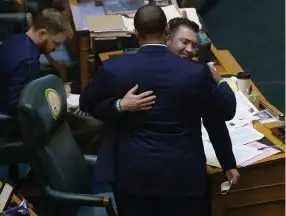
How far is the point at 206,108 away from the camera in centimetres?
247

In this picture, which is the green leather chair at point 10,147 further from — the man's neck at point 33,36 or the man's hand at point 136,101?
the man's hand at point 136,101

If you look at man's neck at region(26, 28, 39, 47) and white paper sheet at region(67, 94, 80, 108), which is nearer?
man's neck at region(26, 28, 39, 47)

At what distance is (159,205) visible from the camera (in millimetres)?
2518

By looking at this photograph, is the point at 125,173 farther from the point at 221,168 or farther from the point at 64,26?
the point at 64,26

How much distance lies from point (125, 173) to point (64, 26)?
3.84ft

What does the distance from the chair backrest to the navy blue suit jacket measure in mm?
491

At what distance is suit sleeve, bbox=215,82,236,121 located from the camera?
2.49m

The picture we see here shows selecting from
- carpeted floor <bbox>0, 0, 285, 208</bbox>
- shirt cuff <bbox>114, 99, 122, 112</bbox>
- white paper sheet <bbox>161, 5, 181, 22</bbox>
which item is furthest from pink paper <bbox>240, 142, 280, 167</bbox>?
carpeted floor <bbox>0, 0, 285, 208</bbox>

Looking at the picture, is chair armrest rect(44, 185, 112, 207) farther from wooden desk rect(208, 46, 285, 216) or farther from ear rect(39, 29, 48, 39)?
Answer: ear rect(39, 29, 48, 39)

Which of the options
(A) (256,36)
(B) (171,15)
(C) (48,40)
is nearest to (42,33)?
(C) (48,40)

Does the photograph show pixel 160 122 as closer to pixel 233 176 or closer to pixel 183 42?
pixel 233 176

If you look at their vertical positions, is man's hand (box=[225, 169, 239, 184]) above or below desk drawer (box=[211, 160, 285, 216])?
above

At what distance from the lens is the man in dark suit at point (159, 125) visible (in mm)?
2383

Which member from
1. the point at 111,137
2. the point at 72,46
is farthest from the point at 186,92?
the point at 72,46
